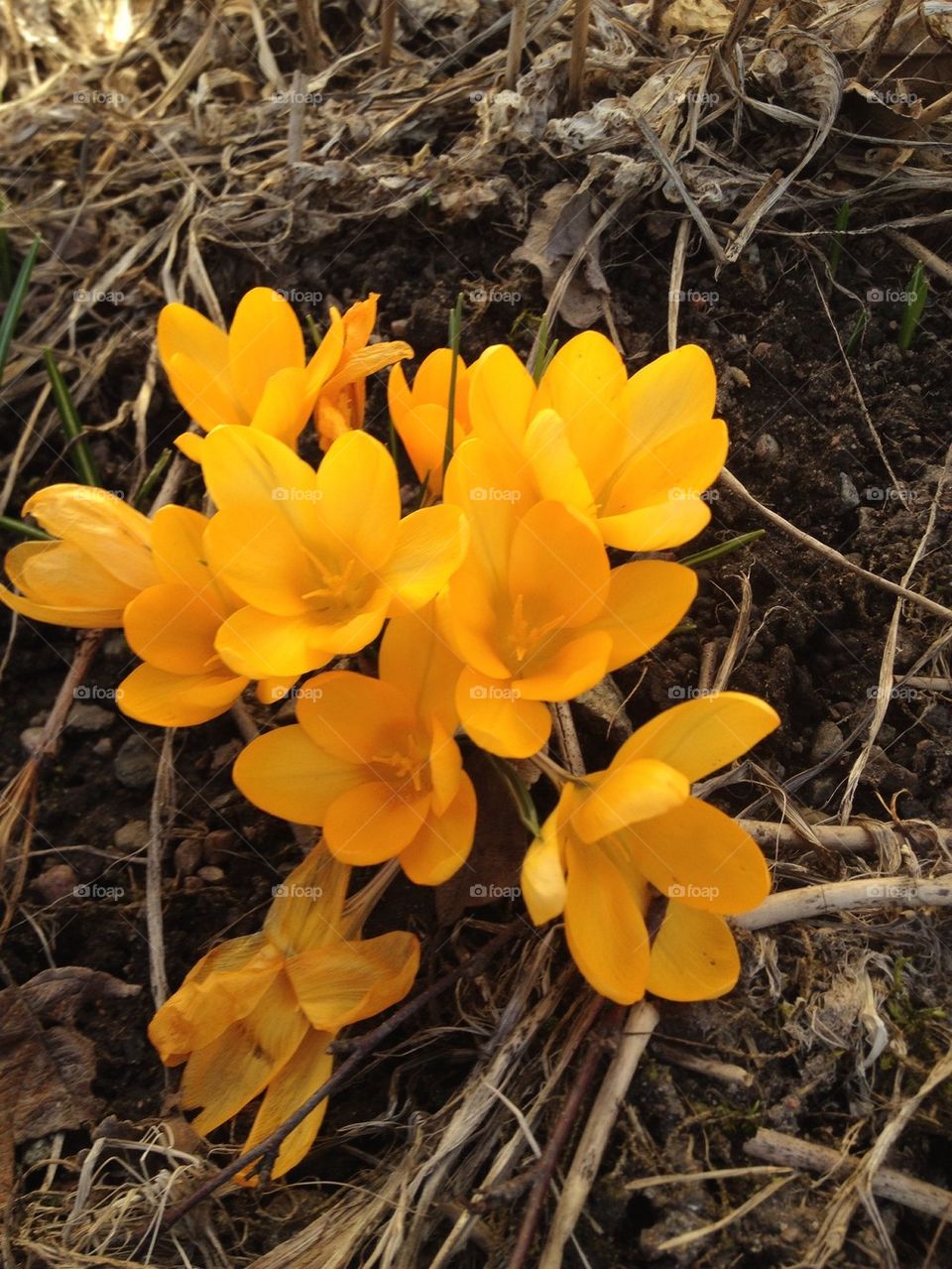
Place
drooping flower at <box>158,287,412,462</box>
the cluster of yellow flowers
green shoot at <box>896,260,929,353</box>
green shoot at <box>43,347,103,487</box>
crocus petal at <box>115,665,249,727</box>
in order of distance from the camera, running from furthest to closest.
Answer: green shoot at <box>43,347,103,487</box>, green shoot at <box>896,260,929,353</box>, drooping flower at <box>158,287,412,462</box>, crocus petal at <box>115,665,249,727</box>, the cluster of yellow flowers

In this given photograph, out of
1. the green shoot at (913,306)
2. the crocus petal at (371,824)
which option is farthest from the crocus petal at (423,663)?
the green shoot at (913,306)

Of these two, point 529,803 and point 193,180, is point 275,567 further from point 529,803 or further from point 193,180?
point 193,180

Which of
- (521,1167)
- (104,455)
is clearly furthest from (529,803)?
(104,455)

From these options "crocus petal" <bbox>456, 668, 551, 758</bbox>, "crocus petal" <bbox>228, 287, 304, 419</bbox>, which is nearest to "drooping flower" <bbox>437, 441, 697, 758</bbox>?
"crocus petal" <bbox>456, 668, 551, 758</bbox>

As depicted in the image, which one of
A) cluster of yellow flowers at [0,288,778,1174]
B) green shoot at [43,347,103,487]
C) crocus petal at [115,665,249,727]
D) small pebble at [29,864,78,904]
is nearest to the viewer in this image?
cluster of yellow flowers at [0,288,778,1174]

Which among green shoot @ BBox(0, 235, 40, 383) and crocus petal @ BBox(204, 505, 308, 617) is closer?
crocus petal @ BBox(204, 505, 308, 617)

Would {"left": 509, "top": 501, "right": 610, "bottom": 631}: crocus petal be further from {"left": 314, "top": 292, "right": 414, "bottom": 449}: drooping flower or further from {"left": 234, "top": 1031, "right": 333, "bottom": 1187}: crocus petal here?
{"left": 234, "top": 1031, "right": 333, "bottom": 1187}: crocus petal

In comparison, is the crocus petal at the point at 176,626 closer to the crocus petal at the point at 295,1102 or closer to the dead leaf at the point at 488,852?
the dead leaf at the point at 488,852
